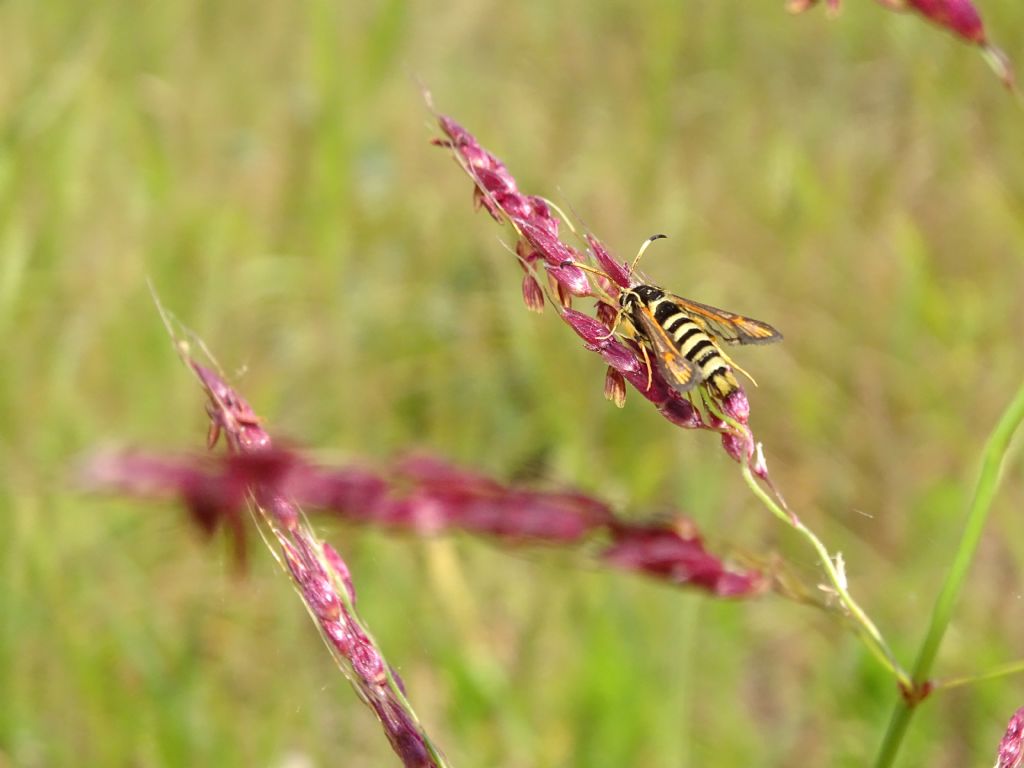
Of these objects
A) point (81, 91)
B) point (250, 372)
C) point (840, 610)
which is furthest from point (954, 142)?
point (840, 610)

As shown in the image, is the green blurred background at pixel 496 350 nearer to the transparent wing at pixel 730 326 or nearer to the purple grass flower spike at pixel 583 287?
the transparent wing at pixel 730 326

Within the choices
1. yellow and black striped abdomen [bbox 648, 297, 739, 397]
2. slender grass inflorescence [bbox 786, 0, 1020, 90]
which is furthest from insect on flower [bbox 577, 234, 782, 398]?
slender grass inflorescence [bbox 786, 0, 1020, 90]

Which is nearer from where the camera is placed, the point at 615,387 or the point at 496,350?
the point at 615,387

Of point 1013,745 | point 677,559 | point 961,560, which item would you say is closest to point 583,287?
point 677,559

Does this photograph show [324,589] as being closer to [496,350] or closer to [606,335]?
[606,335]

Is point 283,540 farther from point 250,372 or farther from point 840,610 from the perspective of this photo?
point 250,372

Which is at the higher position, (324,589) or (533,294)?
(533,294)

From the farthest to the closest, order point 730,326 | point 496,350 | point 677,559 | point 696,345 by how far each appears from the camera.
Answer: point 496,350, point 730,326, point 696,345, point 677,559
